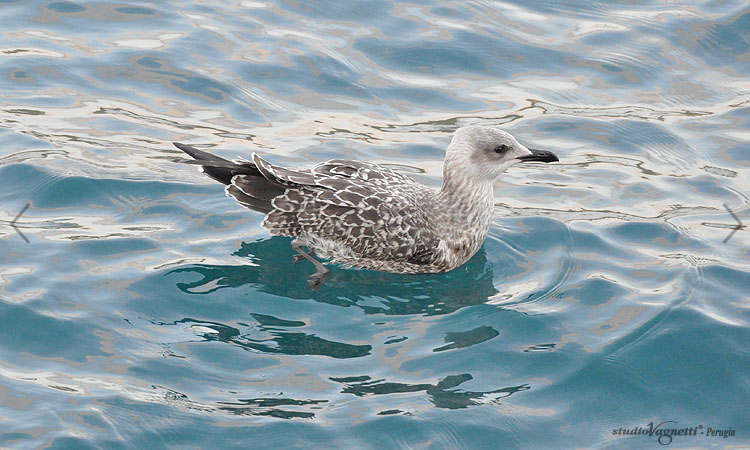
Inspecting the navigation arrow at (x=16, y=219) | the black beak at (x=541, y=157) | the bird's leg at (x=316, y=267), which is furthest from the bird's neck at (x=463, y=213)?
the navigation arrow at (x=16, y=219)

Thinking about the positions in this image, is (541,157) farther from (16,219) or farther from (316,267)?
(16,219)

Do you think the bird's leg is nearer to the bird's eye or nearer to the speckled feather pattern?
the speckled feather pattern

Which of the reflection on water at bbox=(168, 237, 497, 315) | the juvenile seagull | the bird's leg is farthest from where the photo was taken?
the juvenile seagull

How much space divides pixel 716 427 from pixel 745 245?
2.88 metres

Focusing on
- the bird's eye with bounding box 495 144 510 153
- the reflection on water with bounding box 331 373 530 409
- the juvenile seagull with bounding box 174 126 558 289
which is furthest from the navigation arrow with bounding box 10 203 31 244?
the bird's eye with bounding box 495 144 510 153

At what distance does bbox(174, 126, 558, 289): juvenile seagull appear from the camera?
8.49 meters

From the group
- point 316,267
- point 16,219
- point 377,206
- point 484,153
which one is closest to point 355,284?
point 316,267

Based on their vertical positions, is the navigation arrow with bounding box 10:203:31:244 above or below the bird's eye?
Answer: below

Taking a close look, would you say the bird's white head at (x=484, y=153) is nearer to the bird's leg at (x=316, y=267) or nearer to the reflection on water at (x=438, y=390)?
the bird's leg at (x=316, y=267)

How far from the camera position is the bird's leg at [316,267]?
8.34 metres

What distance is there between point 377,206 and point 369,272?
604 mm

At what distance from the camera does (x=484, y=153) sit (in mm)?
8766

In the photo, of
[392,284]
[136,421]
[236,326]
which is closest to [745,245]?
[392,284]

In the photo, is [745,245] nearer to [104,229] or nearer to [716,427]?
[716,427]
